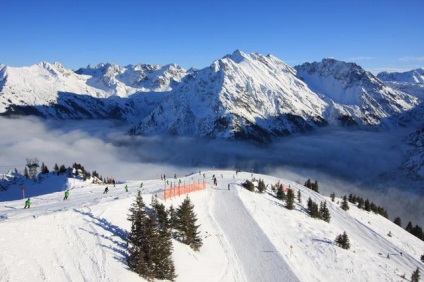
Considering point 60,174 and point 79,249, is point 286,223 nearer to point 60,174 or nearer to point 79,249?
point 79,249

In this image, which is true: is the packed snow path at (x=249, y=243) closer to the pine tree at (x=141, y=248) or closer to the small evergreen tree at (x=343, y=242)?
the pine tree at (x=141, y=248)

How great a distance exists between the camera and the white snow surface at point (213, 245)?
78.6 ft

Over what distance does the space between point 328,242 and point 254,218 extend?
29.0ft

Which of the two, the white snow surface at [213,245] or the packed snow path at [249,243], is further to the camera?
the packed snow path at [249,243]

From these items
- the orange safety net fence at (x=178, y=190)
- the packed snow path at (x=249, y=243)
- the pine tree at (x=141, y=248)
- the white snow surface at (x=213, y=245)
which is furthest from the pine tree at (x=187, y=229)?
the orange safety net fence at (x=178, y=190)

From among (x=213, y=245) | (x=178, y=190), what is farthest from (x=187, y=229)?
(x=178, y=190)

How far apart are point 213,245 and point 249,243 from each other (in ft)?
13.8

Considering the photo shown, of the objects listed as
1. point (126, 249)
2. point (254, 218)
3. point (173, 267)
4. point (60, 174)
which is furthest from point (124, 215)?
point (60, 174)

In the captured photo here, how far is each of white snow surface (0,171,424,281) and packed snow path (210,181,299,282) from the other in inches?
3.5

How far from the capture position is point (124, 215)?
3375cm

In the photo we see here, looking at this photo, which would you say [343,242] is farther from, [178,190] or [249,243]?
[178,190]

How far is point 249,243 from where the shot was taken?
3841 centimetres

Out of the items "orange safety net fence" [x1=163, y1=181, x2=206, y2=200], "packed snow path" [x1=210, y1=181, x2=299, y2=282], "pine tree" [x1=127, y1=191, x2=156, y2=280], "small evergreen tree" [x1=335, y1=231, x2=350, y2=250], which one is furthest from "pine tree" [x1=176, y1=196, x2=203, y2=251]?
"small evergreen tree" [x1=335, y1=231, x2=350, y2=250]

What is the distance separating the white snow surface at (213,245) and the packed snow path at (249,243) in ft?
0.29
